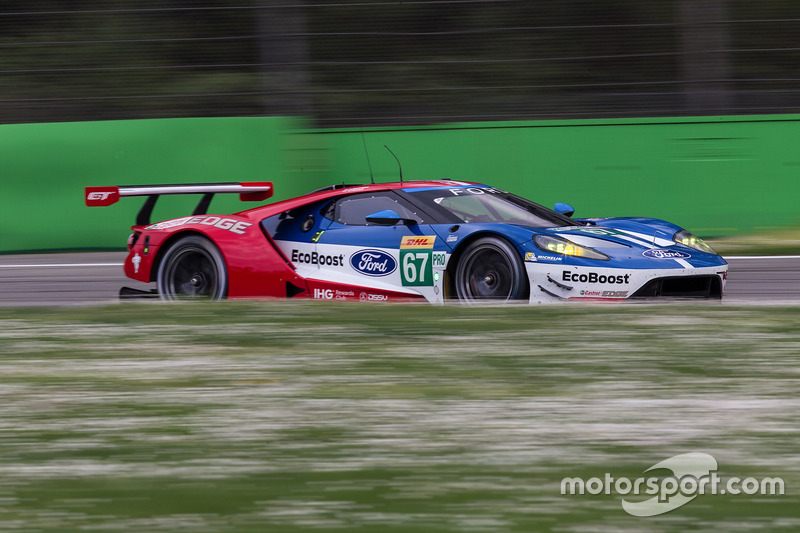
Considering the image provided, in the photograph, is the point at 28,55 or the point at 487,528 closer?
the point at 487,528

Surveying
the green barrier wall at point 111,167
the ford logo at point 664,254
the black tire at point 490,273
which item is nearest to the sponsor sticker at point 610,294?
the ford logo at point 664,254

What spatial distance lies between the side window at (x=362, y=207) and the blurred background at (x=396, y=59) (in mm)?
4658

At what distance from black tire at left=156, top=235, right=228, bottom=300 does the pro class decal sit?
149cm

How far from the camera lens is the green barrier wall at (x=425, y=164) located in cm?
1120

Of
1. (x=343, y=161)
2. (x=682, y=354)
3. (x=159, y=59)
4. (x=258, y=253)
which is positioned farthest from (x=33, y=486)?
(x=159, y=59)

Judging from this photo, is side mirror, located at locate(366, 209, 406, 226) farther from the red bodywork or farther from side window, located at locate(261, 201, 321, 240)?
side window, located at locate(261, 201, 321, 240)

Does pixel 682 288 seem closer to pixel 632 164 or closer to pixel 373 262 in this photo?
pixel 373 262

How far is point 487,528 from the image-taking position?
2.79 m

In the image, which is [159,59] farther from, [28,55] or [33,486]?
[33,486]

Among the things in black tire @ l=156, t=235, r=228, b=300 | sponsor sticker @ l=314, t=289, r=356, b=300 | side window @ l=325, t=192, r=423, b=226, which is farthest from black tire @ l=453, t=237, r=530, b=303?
black tire @ l=156, t=235, r=228, b=300

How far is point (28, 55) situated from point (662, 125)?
7.87 meters

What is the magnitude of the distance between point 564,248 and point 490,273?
56 cm

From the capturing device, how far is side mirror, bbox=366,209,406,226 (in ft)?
22.8

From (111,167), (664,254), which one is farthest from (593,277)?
(111,167)
